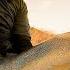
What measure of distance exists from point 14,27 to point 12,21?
0.04 m

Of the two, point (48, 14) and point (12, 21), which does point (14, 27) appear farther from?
point (48, 14)

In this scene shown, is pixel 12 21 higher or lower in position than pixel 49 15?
lower

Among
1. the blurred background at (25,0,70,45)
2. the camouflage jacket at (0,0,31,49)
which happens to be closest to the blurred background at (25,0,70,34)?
the blurred background at (25,0,70,45)

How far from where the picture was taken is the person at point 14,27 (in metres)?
1.09

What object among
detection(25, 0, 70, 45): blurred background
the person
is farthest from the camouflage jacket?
detection(25, 0, 70, 45): blurred background

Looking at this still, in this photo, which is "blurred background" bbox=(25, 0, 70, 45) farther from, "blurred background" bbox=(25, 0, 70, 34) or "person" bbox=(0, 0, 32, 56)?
"person" bbox=(0, 0, 32, 56)

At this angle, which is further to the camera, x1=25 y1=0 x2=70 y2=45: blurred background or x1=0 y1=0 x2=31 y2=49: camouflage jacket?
x1=25 y1=0 x2=70 y2=45: blurred background

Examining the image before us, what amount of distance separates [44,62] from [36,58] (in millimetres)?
43

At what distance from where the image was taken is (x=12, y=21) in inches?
45.1

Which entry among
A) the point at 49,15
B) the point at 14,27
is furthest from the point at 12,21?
the point at 49,15

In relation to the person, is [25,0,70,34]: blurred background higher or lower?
higher

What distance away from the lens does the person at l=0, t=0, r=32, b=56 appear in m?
1.09

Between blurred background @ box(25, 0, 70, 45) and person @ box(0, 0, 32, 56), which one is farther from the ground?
blurred background @ box(25, 0, 70, 45)

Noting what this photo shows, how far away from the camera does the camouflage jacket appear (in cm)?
109
